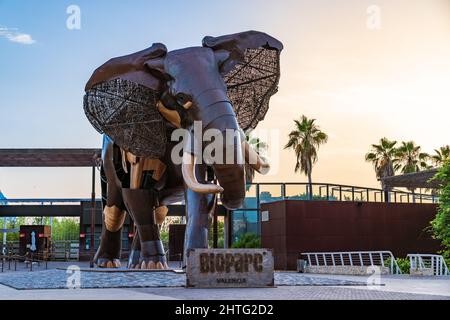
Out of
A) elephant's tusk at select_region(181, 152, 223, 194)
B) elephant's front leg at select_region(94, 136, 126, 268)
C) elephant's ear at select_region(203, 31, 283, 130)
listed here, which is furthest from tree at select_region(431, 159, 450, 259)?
elephant's tusk at select_region(181, 152, 223, 194)

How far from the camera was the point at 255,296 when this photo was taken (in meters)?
7.67

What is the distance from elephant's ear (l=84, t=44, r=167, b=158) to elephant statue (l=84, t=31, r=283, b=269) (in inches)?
0.6

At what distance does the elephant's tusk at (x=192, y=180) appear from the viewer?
29.3 feet

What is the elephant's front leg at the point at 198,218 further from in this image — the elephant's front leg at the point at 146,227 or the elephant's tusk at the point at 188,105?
the elephant's front leg at the point at 146,227

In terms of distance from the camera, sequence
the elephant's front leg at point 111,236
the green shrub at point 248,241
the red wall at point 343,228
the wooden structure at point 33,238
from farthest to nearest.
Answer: the wooden structure at point 33,238 < the green shrub at point 248,241 < the red wall at point 343,228 < the elephant's front leg at point 111,236

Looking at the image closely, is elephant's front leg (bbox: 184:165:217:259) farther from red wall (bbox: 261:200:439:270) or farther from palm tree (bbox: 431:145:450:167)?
palm tree (bbox: 431:145:450:167)

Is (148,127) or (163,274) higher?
(148,127)

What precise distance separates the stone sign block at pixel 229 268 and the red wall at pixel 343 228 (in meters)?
17.0

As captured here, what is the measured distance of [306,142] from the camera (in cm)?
4697

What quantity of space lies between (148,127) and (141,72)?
88cm

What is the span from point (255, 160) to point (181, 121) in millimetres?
1298

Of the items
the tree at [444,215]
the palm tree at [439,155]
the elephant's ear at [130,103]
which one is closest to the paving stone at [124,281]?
the elephant's ear at [130,103]
